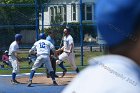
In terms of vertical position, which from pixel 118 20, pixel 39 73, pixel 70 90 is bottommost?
pixel 39 73

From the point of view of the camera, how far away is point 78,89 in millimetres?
1558

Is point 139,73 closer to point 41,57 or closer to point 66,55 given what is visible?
point 41,57

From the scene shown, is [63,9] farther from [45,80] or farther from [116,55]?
[116,55]

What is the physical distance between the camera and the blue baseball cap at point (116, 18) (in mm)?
1580

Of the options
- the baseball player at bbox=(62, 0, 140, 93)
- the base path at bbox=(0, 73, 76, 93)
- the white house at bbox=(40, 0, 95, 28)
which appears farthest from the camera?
the white house at bbox=(40, 0, 95, 28)

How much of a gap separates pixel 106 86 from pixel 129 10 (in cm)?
27

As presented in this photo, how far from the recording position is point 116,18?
5.29 feet

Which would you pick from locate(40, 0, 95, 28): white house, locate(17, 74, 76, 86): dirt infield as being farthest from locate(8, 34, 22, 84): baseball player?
locate(40, 0, 95, 28): white house

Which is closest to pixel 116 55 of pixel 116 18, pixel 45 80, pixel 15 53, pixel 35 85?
pixel 116 18

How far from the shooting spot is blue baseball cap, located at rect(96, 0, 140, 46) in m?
1.58

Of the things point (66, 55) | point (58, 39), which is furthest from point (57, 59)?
point (58, 39)

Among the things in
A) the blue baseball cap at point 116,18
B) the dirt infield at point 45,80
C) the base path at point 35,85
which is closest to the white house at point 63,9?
the dirt infield at point 45,80

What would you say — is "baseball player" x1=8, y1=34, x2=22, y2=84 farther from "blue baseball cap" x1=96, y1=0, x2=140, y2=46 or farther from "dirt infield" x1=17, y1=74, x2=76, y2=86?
"blue baseball cap" x1=96, y1=0, x2=140, y2=46

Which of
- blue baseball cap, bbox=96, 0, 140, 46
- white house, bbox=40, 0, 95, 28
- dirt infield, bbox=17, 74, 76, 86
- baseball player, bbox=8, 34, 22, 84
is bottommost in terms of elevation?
dirt infield, bbox=17, 74, 76, 86
